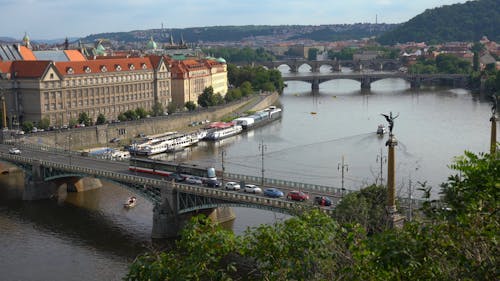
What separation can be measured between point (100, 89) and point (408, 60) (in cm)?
8419

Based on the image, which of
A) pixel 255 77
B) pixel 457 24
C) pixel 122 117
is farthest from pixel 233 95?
pixel 457 24

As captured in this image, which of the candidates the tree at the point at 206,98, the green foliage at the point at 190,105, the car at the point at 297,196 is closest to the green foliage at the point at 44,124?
the green foliage at the point at 190,105

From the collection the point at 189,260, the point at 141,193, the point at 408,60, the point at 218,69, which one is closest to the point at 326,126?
the point at 218,69

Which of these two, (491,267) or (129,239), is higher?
(491,267)

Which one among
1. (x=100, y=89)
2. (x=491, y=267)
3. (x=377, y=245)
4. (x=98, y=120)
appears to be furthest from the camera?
(x=100, y=89)

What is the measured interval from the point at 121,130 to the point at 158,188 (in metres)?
25.4

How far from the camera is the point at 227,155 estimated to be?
47.5m

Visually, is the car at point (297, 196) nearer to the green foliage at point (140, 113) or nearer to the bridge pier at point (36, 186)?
the bridge pier at point (36, 186)

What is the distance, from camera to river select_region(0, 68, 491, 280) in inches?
1083

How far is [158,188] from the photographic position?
1201 inches

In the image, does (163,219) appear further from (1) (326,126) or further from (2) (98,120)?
(1) (326,126)

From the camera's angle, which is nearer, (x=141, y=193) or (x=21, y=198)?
(x=141, y=193)

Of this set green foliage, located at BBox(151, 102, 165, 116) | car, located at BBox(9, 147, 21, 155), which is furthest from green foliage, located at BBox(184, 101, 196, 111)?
car, located at BBox(9, 147, 21, 155)

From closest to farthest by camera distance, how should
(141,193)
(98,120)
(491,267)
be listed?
(491,267)
(141,193)
(98,120)
